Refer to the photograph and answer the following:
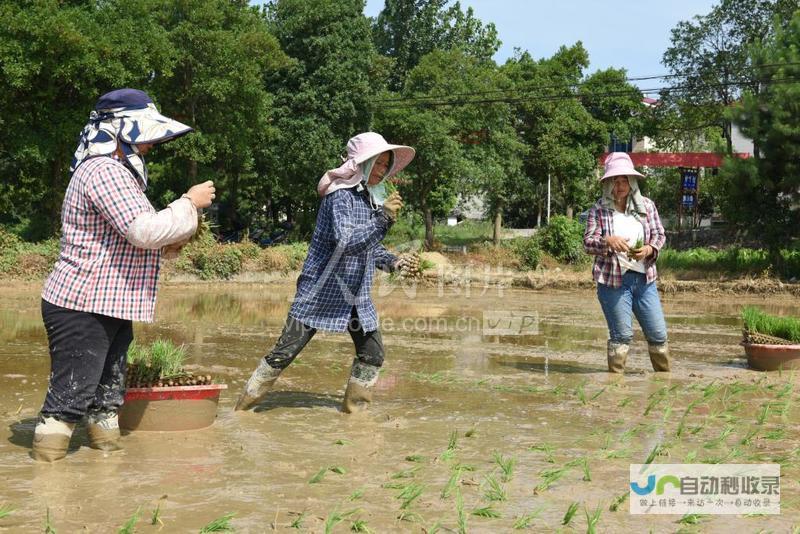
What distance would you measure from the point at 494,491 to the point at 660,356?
14.9 ft

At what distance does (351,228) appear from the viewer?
5.84m

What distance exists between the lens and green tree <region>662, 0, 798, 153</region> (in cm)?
3731

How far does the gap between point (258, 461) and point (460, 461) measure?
45.9 inches

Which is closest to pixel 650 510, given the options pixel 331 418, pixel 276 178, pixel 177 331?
pixel 331 418

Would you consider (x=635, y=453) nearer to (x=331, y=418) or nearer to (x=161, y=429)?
(x=331, y=418)

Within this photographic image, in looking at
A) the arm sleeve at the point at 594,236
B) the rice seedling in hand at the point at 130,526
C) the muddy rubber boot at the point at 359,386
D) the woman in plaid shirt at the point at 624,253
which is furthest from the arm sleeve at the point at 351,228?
the woman in plaid shirt at the point at 624,253

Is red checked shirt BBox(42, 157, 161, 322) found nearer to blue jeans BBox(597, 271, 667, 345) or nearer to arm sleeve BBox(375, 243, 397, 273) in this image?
arm sleeve BBox(375, 243, 397, 273)

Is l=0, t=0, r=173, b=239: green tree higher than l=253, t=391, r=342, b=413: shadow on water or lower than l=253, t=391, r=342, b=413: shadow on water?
higher

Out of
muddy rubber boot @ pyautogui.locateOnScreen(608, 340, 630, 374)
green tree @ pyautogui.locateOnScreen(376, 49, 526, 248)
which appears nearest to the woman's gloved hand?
muddy rubber boot @ pyautogui.locateOnScreen(608, 340, 630, 374)

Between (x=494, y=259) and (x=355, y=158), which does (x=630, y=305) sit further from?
(x=494, y=259)

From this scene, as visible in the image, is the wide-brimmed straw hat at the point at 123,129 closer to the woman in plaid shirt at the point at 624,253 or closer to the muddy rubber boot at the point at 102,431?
the muddy rubber boot at the point at 102,431

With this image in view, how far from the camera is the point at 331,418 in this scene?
6227 mm
